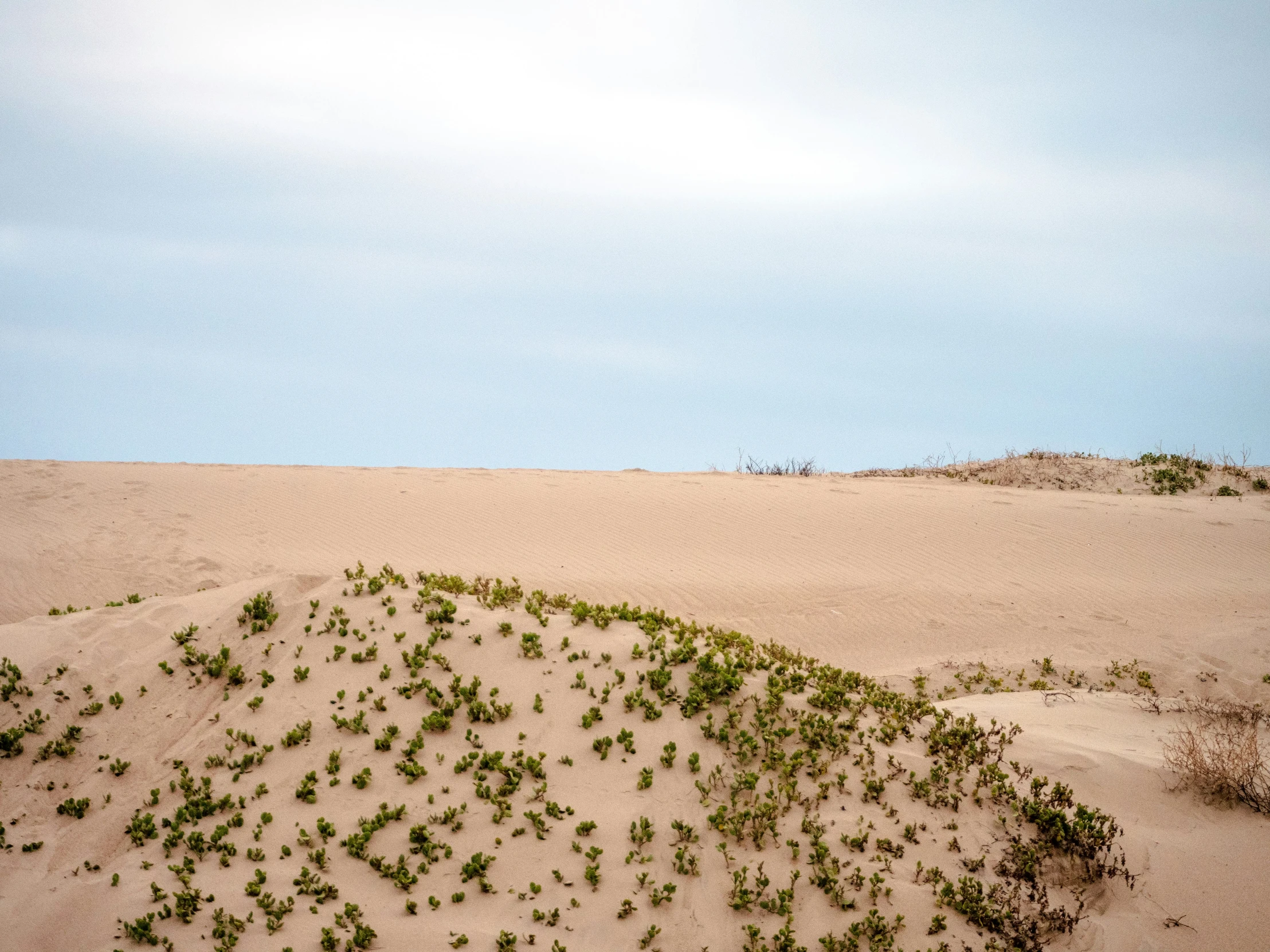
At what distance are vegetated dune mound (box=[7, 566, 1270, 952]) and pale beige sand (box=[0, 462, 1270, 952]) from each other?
0.05 metres

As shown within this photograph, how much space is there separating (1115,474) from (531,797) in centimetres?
1995

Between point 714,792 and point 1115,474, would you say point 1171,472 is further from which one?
point 714,792

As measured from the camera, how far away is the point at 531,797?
6000 millimetres

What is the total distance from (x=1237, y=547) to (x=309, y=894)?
1592 cm

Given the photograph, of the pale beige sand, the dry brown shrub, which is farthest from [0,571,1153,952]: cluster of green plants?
the dry brown shrub

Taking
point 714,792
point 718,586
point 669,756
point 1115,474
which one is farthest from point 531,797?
point 1115,474

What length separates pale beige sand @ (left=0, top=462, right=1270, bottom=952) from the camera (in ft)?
19.1

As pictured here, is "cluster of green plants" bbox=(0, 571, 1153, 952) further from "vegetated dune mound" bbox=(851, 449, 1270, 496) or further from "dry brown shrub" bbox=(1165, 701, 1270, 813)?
"vegetated dune mound" bbox=(851, 449, 1270, 496)

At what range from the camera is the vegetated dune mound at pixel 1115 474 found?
20359mm

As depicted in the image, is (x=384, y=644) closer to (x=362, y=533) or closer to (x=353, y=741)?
(x=353, y=741)

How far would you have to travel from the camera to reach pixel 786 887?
213 inches

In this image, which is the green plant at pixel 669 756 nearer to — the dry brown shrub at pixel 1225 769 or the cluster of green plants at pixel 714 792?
the cluster of green plants at pixel 714 792

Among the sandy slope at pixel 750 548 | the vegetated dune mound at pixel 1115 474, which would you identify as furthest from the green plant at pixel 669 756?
the vegetated dune mound at pixel 1115 474

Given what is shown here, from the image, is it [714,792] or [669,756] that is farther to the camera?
[669,756]
